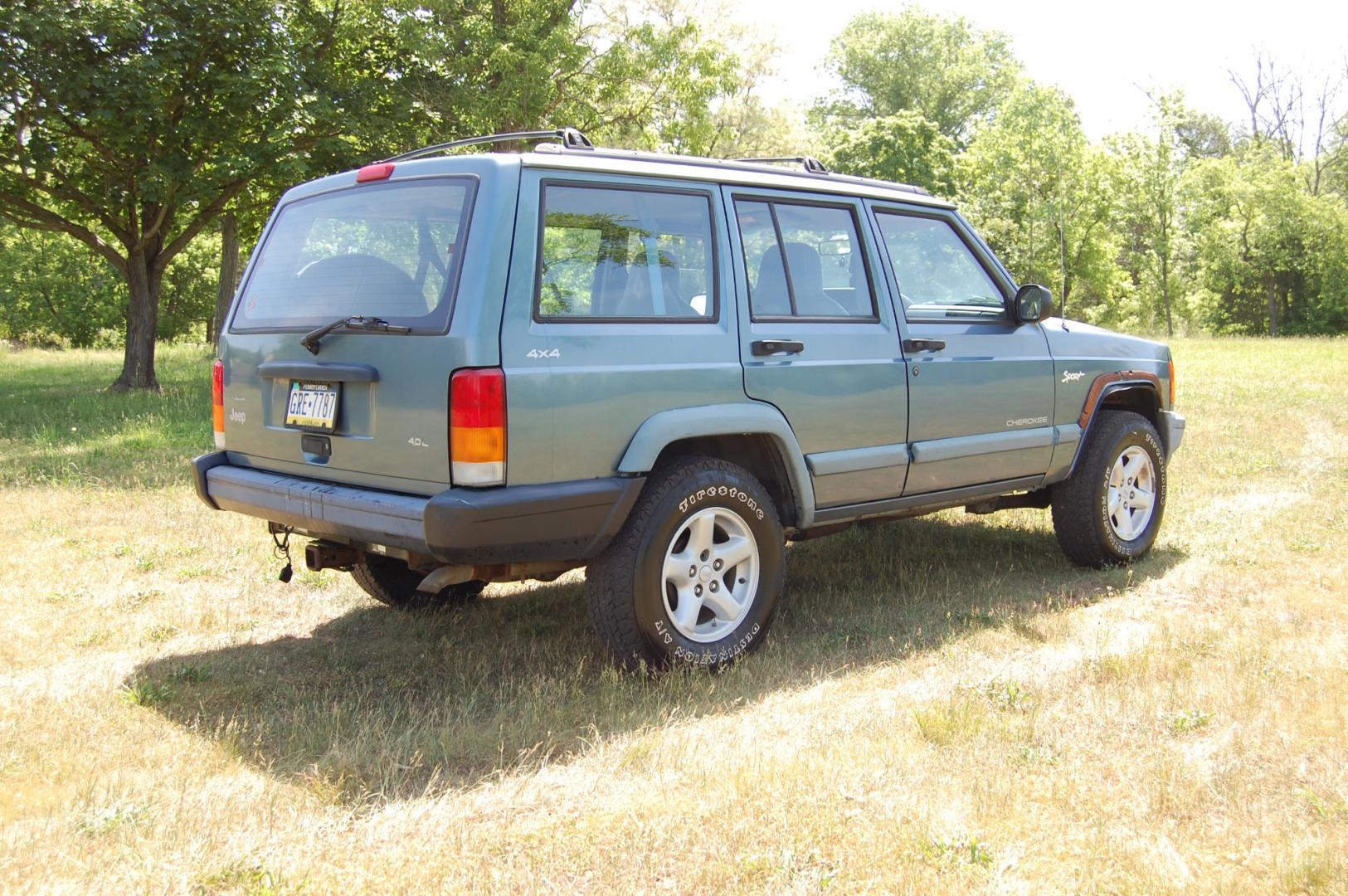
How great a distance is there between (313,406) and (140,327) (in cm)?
1597

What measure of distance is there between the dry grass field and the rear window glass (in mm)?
1443

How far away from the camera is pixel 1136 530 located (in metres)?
6.47

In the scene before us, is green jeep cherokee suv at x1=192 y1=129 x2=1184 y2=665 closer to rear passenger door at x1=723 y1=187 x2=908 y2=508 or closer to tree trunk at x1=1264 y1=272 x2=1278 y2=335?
rear passenger door at x1=723 y1=187 x2=908 y2=508

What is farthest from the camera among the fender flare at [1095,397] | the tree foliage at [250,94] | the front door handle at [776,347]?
the tree foliage at [250,94]

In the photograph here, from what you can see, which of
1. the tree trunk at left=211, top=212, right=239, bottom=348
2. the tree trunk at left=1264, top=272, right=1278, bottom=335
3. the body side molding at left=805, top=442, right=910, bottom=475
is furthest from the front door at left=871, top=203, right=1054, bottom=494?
the tree trunk at left=1264, top=272, right=1278, bottom=335

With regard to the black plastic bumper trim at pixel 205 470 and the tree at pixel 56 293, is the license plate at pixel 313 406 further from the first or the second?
the tree at pixel 56 293

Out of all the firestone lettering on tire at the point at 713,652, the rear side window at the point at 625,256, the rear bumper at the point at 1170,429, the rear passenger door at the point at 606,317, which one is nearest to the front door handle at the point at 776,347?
the rear passenger door at the point at 606,317

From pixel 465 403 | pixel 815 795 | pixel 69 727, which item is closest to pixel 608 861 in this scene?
pixel 815 795

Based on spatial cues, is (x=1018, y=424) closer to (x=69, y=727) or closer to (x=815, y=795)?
(x=815, y=795)

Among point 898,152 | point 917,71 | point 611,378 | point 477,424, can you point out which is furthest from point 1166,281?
point 477,424

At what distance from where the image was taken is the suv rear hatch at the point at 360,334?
12.6 ft

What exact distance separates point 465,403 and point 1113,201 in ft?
153

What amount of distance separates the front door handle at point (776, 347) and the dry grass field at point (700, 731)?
4.08 feet

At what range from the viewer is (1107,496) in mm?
6199
